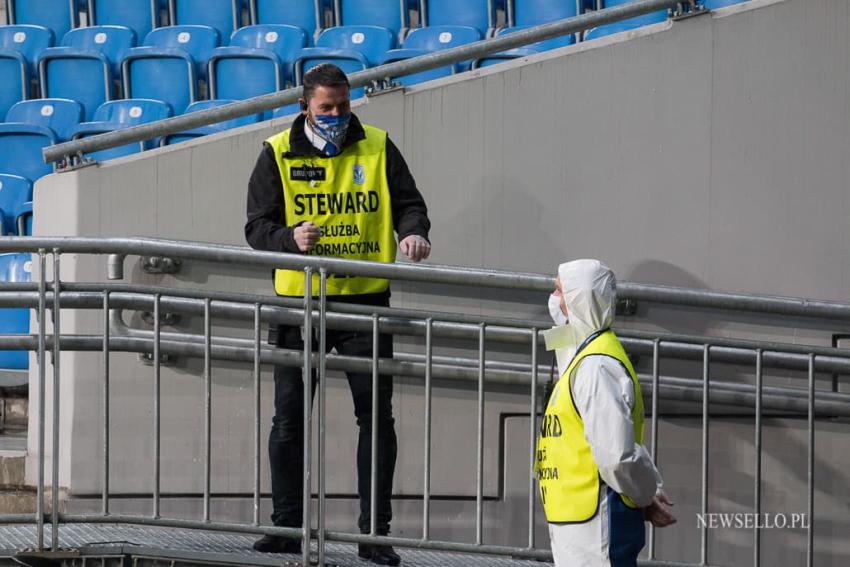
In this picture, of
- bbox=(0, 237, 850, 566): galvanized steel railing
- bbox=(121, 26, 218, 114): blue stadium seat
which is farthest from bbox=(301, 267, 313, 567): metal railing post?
bbox=(121, 26, 218, 114): blue stadium seat

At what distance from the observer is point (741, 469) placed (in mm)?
5891

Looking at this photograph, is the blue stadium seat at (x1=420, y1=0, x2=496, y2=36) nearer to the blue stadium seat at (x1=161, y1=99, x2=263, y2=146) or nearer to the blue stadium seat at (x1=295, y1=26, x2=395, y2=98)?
the blue stadium seat at (x1=295, y1=26, x2=395, y2=98)

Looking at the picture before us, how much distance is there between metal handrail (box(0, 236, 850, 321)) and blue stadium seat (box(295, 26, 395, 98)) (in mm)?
2997

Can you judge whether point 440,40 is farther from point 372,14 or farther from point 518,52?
point 372,14

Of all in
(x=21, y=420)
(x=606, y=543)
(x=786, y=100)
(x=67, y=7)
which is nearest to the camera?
(x=606, y=543)

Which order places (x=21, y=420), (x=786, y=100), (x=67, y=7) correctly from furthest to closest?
(x=67, y=7) < (x=21, y=420) < (x=786, y=100)

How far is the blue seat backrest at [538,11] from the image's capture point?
811cm

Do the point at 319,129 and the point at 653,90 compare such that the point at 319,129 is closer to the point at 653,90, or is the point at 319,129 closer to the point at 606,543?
the point at 653,90

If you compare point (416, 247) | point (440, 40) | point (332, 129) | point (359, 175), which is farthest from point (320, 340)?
point (440, 40)

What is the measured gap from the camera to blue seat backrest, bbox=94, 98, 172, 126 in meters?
7.96

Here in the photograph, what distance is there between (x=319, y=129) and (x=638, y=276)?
1.75m

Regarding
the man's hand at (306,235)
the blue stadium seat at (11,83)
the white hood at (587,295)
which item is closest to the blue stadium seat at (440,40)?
the blue stadium seat at (11,83)

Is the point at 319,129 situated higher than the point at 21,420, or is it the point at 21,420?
the point at 319,129

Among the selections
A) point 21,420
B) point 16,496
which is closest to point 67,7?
point 21,420
